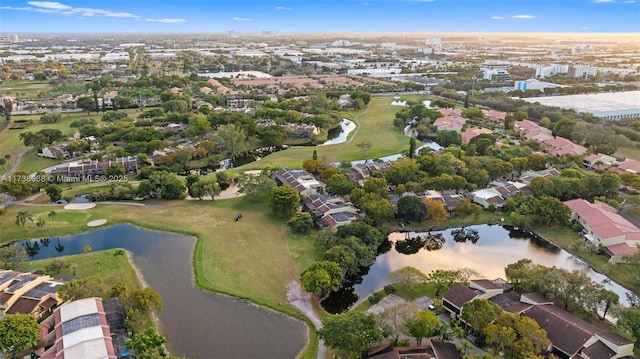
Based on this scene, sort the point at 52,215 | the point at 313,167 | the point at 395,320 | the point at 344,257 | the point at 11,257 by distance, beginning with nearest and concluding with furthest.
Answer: the point at 395,320
the point at 344,257
the point at 11,257
the point at 52,215
the point at 313,167

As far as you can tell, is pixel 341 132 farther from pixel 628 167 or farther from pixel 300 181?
pixel 628 167

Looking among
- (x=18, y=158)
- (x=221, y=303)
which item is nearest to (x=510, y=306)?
(x=221, y=303)

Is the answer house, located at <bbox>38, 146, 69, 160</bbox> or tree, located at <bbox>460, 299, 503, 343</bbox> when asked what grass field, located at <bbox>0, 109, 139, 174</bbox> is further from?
tree, located at <bbox>460, 299, 503, 343</bbox>

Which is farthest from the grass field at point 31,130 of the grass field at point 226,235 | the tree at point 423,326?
the tree at point 423,326

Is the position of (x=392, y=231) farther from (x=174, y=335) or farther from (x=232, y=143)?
(x=232, y=143)

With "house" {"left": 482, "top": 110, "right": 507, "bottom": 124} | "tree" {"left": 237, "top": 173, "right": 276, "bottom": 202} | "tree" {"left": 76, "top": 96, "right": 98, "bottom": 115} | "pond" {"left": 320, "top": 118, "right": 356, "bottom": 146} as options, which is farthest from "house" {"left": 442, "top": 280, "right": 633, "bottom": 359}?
"tree" {"left": 76, "top": 96, "right": 98, "bottom": 115}

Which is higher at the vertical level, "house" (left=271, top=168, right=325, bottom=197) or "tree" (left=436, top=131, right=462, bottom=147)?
"tree" (left=436, top=131, right=462, bottom=147)

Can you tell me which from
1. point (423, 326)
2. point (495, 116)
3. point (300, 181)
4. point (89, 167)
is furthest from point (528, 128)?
point (89, 167)
